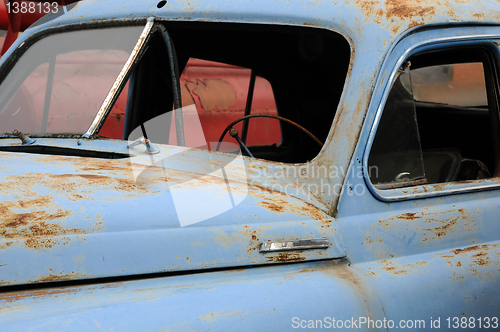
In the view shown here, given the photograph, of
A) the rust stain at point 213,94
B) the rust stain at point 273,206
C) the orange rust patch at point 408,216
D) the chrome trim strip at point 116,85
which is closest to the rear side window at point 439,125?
the orange rust patch at point 408,216

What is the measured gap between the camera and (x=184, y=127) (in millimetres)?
1908

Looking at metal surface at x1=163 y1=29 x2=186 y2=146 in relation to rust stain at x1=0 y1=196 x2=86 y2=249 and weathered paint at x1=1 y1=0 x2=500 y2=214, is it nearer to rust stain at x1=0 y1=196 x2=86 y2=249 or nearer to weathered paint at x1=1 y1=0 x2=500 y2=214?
weathered paint at x1=1 y1=0 x2=500 y2=214

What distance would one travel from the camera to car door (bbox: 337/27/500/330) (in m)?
1.42

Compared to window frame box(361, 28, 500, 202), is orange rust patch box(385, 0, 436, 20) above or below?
above

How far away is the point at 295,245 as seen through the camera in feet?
4.43

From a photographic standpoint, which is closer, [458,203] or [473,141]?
[458,203]

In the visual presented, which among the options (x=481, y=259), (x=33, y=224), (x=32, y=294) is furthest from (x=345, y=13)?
(x=32, y=294)

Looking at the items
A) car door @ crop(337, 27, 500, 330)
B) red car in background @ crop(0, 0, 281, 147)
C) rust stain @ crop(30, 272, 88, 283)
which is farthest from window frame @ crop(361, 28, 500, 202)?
rust stain @ crop(30, 272, 88, 283)

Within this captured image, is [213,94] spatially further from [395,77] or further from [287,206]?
[287,206]

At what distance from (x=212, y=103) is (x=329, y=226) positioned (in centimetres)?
477

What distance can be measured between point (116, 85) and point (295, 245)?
A: 95 centimetres

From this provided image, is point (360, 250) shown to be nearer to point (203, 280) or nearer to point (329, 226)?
point (329, 226)

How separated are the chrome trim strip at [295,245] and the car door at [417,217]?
88mm

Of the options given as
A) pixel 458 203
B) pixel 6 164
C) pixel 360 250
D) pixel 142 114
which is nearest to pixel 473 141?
pixel 458 203
